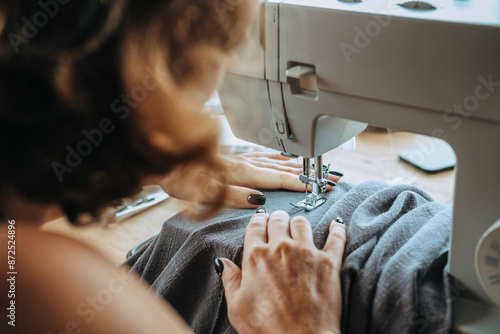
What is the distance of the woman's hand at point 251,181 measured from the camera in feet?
3.40

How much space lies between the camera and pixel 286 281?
0.78 metres

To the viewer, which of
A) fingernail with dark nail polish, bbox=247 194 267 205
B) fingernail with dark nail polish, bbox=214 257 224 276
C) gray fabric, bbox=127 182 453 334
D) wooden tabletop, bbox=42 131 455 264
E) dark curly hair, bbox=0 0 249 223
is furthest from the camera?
wooden tabletop, bbox=42 131 455 264

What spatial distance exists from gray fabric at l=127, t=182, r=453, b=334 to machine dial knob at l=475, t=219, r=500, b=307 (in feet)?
0.18

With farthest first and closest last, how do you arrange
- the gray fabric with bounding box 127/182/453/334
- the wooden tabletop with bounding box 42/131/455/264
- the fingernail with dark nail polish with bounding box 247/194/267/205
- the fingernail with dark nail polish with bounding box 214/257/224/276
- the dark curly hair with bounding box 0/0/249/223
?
the wooden tabletop with bounding box 42/131/455/264 < the fingernail with dark nail polish with bounding box 247/194/267/205 < the fingernail with dark nail polish with bounding box 214/257/224/276 < the gray fabric with bounding box 127/182/453/334 < the dark curly hair with bounding box 0/0/249/223

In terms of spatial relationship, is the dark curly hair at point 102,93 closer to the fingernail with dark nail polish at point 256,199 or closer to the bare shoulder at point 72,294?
the bare shoulder at point 72,294

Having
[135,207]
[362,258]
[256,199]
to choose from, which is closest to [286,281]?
[362,258]

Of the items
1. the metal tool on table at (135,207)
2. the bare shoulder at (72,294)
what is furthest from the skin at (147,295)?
the metal tool on table at (135,207)

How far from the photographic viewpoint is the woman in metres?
0.61

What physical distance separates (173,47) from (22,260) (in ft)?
1.10

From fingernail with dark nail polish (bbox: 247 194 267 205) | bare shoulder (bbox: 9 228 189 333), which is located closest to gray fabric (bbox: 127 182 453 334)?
fingernail with dark nail polish (bbox: 247 194 267 205)

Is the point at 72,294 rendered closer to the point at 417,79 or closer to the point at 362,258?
the point at 362,258

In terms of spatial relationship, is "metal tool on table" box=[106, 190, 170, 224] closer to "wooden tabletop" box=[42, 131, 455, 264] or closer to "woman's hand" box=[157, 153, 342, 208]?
"wooden tabletop" box=[42, 131, 455, 264]

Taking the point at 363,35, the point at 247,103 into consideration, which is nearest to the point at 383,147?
the point at 247,103

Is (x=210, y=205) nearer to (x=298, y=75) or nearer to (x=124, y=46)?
(x=298, y=75)
